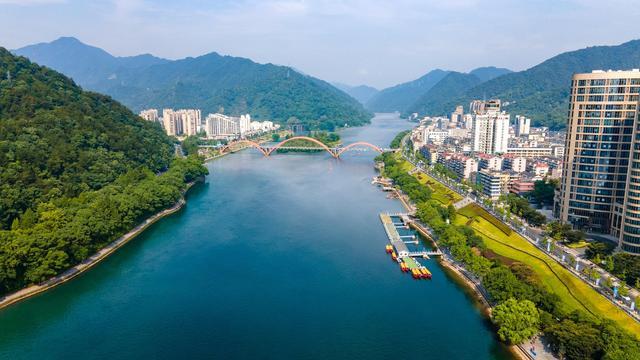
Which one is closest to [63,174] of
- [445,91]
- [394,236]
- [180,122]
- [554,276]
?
[394,236]

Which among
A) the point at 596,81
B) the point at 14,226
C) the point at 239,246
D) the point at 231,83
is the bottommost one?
the point at 239,246

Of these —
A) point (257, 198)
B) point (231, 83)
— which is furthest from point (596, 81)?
point (231, 83)

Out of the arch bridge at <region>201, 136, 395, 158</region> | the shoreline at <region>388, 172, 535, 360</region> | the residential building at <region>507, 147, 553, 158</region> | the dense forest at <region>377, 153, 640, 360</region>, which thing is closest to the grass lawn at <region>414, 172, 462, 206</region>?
the shoreline at <region>388, 172, 535, 360</region>

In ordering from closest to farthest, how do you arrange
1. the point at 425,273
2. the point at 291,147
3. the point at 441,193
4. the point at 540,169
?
1. the point at 425,273
2. the point at 441,193
3. the point at 540,169
4. the point at 291,147

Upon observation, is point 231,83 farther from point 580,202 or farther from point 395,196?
point 580,202

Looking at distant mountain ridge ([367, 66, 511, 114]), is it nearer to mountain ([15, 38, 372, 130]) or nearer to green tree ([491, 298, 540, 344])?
mountain ([15, 38, 372, 130])

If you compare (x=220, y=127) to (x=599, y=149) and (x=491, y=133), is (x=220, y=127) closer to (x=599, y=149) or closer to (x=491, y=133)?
(x=491, y=133)
